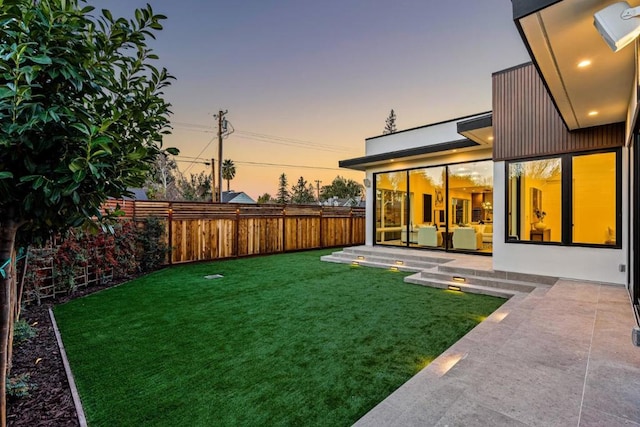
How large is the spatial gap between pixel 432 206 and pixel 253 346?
885 centimetres

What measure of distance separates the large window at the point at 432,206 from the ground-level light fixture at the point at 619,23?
7304 millimetres

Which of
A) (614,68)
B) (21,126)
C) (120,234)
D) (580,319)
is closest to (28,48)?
(21,126)

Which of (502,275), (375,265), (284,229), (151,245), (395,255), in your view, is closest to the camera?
(502,275)

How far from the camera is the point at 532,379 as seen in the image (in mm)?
2414

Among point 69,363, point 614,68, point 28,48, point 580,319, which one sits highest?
point 614,68

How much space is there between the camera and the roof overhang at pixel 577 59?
98.5 inches

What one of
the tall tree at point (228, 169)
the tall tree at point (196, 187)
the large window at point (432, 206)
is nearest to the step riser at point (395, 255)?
the large window at point (432, 206)

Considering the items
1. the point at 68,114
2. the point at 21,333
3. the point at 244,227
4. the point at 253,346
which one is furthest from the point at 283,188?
the point at 68,114

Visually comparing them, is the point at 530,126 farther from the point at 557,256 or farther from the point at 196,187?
the point at 196,187

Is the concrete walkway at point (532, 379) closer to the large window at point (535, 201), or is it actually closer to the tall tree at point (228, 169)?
the large window at point (535, 201)

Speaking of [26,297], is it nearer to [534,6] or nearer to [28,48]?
[28,48]

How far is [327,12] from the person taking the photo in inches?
416

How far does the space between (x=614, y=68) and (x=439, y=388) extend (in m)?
3.77

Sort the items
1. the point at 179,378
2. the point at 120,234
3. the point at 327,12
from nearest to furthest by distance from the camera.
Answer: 1. the point at 179,378
2. the point at 120,234
3. the point at 327,12
